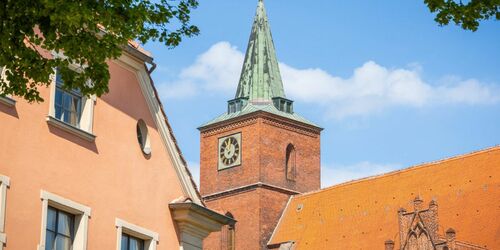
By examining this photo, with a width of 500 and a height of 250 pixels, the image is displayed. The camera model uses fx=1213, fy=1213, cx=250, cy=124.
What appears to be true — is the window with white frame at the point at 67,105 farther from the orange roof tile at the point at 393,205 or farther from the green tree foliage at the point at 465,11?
the orange roof tile at the point at 393,205

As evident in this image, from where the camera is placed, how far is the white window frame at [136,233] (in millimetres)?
15617

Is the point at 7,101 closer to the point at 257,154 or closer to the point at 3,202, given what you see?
the point at 3,202

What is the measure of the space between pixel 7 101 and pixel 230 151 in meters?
46.3

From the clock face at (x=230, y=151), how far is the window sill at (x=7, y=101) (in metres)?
45.7

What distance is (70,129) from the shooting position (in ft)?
49.3

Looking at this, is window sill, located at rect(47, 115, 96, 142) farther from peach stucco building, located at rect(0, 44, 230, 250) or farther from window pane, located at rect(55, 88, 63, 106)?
window pane, located at rect(55, 88, 63, 106)

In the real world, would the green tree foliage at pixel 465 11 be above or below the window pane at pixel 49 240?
above

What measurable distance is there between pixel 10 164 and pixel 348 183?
43823mm

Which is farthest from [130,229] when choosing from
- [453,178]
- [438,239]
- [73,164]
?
[453,178]

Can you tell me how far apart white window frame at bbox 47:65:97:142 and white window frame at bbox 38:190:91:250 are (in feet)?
3.01

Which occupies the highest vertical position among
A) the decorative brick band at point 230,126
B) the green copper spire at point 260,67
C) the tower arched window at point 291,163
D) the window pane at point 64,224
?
the green copper spire at point 260,67

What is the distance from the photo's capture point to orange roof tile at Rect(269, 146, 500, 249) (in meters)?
48.6

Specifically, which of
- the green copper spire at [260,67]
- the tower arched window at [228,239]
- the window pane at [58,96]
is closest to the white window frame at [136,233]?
the window pane at [58,96]

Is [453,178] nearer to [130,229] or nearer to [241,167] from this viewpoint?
[241,167]
